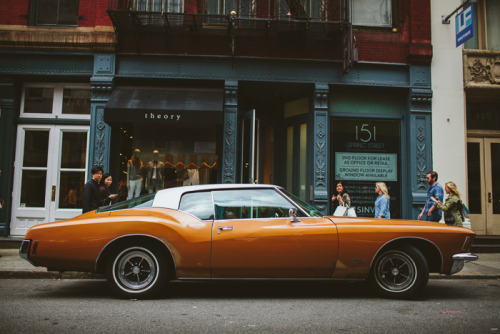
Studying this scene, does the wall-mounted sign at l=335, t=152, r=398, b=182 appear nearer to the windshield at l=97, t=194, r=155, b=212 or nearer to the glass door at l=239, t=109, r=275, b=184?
the glass door at l=239, t=109, r=275, b=184

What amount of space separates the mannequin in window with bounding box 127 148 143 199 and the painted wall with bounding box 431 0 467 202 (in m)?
7.65

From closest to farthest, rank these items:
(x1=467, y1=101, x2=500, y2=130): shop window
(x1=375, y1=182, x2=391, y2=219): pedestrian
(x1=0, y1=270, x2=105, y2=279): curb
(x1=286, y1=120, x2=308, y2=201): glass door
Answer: (x1=0, y1=270, x2=105, y2=279): curb → (x1=375, y1=182, x2=391, y2=219): pedestrian → (x1=286, y1=120, x2=308, y2=201): glass door → (x1=467, y1=101, x2=500, y2=130): shop window

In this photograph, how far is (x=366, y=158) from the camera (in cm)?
1042

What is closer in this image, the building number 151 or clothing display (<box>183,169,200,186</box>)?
clothing display (<box>183,169,200,186</box>)

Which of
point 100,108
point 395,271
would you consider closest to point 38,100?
point 100,108

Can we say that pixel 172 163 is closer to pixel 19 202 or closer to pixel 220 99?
pixel 220 99

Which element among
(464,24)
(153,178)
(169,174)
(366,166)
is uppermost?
(464,24)

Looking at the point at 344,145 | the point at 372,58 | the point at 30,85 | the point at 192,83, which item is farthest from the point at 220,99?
the point at 30,85

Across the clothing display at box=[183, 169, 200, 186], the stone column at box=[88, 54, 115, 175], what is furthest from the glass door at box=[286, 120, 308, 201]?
the stone column at box=[88, 54, 115, 175]

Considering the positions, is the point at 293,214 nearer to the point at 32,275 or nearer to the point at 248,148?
the point at 32,275

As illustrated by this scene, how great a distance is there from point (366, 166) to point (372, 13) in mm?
4241

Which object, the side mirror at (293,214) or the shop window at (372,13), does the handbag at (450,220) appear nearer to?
the side mirror at (293,214)

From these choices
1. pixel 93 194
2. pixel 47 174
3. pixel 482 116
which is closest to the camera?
pixel 93 194

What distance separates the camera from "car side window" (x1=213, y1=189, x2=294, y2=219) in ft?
16.7
